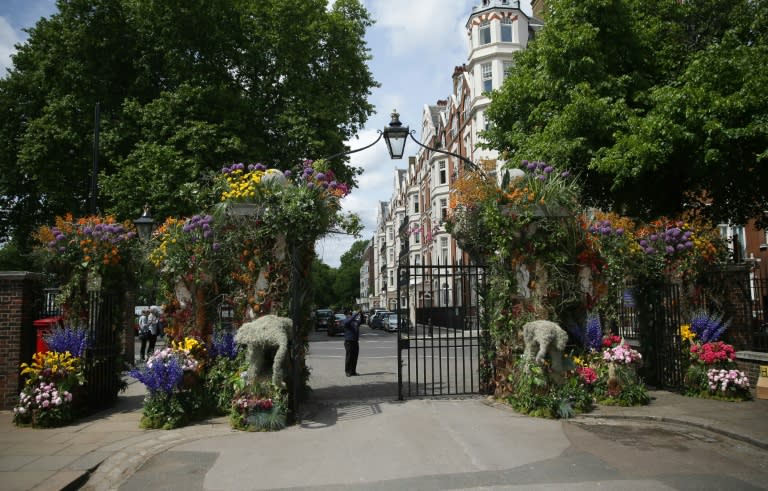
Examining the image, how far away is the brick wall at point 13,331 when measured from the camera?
9.21 metres

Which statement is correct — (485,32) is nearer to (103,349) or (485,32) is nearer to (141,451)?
(103,349)

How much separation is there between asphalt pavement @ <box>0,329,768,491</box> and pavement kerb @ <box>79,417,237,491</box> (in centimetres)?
2

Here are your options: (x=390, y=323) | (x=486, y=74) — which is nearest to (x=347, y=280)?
(x=390, y=323)

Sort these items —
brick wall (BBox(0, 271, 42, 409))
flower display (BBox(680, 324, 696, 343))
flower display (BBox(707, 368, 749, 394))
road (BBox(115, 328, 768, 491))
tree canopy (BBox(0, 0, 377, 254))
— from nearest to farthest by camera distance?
road (BBox(115, 328, 768, 491)) < brick wall (BBox(0, 271, 42, 409)) < flower display (BBox(707, 368, 749, 394)) < flower display (BBox(680, 324, 696, 343)) < tree canopy (BBox(0, 0, 377, 254))

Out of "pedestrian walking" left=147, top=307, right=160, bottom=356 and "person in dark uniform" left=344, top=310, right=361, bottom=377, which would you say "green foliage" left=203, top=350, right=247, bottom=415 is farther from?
"pedestrian walking" left=147, top=307, right=160, bottom=356

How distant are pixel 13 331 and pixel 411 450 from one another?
272 inches

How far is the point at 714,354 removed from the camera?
10203 mm

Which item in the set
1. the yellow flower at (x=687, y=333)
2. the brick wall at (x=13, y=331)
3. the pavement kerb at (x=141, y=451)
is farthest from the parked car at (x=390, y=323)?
the pavement kerb at (x=141, y=451)

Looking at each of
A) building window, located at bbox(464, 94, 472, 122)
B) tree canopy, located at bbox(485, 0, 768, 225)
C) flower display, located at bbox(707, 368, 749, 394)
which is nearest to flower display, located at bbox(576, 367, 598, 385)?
flower display, located at bbox(707, 368, 749, 394)

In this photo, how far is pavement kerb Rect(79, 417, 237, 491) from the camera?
6.13 m

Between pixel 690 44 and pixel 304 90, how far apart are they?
14021 mm

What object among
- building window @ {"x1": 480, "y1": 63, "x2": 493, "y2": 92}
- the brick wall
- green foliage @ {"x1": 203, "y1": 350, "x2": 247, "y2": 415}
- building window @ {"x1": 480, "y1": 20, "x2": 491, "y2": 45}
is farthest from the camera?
building window @ {"x1": 480, "y1": 63, "x2": 493, "y2": 92}

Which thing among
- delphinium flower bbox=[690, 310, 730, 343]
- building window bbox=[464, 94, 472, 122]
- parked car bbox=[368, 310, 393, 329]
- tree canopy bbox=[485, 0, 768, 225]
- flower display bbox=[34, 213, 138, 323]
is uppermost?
building window bbox=[464, 94, 472, 122]

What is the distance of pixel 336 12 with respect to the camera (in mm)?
24562
